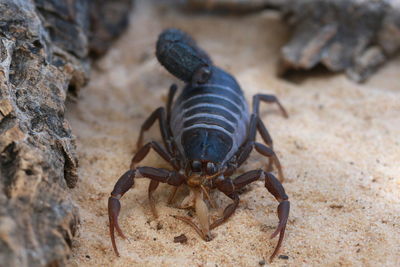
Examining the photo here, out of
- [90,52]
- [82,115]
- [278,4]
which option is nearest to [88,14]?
[90,52]

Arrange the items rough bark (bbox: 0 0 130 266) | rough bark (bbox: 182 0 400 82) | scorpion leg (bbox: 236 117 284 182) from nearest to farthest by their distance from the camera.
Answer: rough bark (bbox: 0 0 130 266) → scorpion leg (bbox: 236 117 284 182) → rough bark (bbox: 182 0 400 82)

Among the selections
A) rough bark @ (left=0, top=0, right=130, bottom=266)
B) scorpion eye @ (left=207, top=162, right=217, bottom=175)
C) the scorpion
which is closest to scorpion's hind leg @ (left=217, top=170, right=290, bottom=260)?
the scorpion

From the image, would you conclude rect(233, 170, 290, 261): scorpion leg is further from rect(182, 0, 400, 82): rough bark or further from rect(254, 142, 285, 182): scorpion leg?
rect(182, 0, 400, 82): rough bark

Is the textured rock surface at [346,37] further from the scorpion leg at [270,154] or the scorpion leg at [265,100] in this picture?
the scorpion leg at [270,154]

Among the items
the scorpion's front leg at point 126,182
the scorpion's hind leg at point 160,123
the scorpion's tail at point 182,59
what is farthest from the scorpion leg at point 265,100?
the scorpion's front leg at point 126,182

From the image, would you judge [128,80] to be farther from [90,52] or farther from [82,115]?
[82,115]

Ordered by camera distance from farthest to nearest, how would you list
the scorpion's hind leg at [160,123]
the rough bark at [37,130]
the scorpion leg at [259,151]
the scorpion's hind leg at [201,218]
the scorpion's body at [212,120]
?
the scorpion's hind leg at [160,123] < the scorpion leg at [259,151] < the scorpion's body at [212,120] < the scorpion's hind leg at [201,218] < the rough bark at [37,130]
